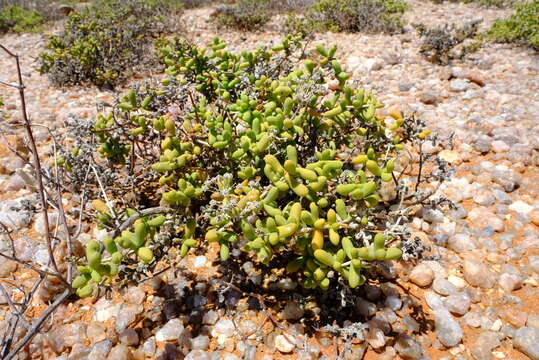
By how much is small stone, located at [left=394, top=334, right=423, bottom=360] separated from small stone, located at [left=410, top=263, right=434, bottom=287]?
44 centimetres

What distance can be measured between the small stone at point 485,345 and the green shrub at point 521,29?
5017 millimetres

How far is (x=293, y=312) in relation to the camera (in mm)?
2453

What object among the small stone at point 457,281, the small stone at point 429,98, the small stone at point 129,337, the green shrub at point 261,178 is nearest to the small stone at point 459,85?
the small stone at point 429,98

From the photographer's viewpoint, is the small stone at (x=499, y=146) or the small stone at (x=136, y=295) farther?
the small stone at (x=499, y=146)

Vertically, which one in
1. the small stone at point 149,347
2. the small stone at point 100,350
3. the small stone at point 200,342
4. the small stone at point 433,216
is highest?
the small stone at point 100,350

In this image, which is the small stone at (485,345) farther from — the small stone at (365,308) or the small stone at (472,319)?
the small stone at (365,308)

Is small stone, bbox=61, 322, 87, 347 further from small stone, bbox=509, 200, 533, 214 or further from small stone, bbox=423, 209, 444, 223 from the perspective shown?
small stone, bbox=509, 200, 533, 214

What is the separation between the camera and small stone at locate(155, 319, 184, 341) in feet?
7.80

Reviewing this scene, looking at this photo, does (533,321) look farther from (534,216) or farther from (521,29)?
(521,29)

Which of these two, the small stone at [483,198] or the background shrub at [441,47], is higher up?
the background shrub at [441,47]

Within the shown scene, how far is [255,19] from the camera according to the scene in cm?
768

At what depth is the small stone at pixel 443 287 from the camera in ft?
8.53

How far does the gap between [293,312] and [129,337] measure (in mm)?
1010

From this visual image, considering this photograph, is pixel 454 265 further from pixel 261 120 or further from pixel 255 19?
pixel 255 19
